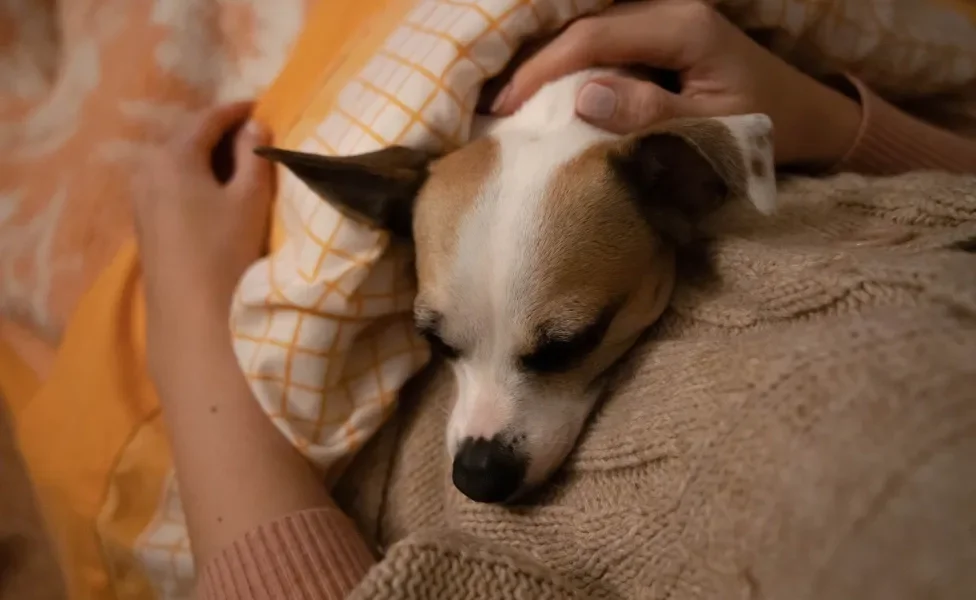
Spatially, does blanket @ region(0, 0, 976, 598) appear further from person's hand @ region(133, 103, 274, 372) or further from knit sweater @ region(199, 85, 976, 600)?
knit sweater @ region(199, 85, 976, 600)

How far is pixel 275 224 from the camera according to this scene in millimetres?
1215

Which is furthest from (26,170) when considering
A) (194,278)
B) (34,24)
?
(194,278)

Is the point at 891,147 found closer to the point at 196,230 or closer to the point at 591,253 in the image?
the point at 591,253

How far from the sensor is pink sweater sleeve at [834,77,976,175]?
119 centimetres

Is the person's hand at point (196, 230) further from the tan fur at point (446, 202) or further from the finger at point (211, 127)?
the tan fur at point (446, 202)

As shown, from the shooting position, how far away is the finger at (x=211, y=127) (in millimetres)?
1347

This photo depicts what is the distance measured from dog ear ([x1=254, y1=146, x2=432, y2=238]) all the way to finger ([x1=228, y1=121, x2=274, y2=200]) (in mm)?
270

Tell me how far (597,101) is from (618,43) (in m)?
0.10

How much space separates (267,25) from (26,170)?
579 millimetres

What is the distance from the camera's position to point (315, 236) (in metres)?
1.01

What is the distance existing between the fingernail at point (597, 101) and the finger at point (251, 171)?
0.51 meters

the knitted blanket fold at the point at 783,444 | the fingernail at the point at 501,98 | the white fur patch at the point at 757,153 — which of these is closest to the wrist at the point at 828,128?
the knitted blanket fold at the point at 783,444

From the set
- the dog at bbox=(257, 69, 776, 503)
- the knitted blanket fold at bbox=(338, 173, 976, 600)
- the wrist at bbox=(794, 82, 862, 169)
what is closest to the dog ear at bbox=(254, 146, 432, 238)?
the dog at bbox=(257, 69, 776, 503)

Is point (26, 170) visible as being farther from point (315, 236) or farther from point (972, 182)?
point (972, 182)
